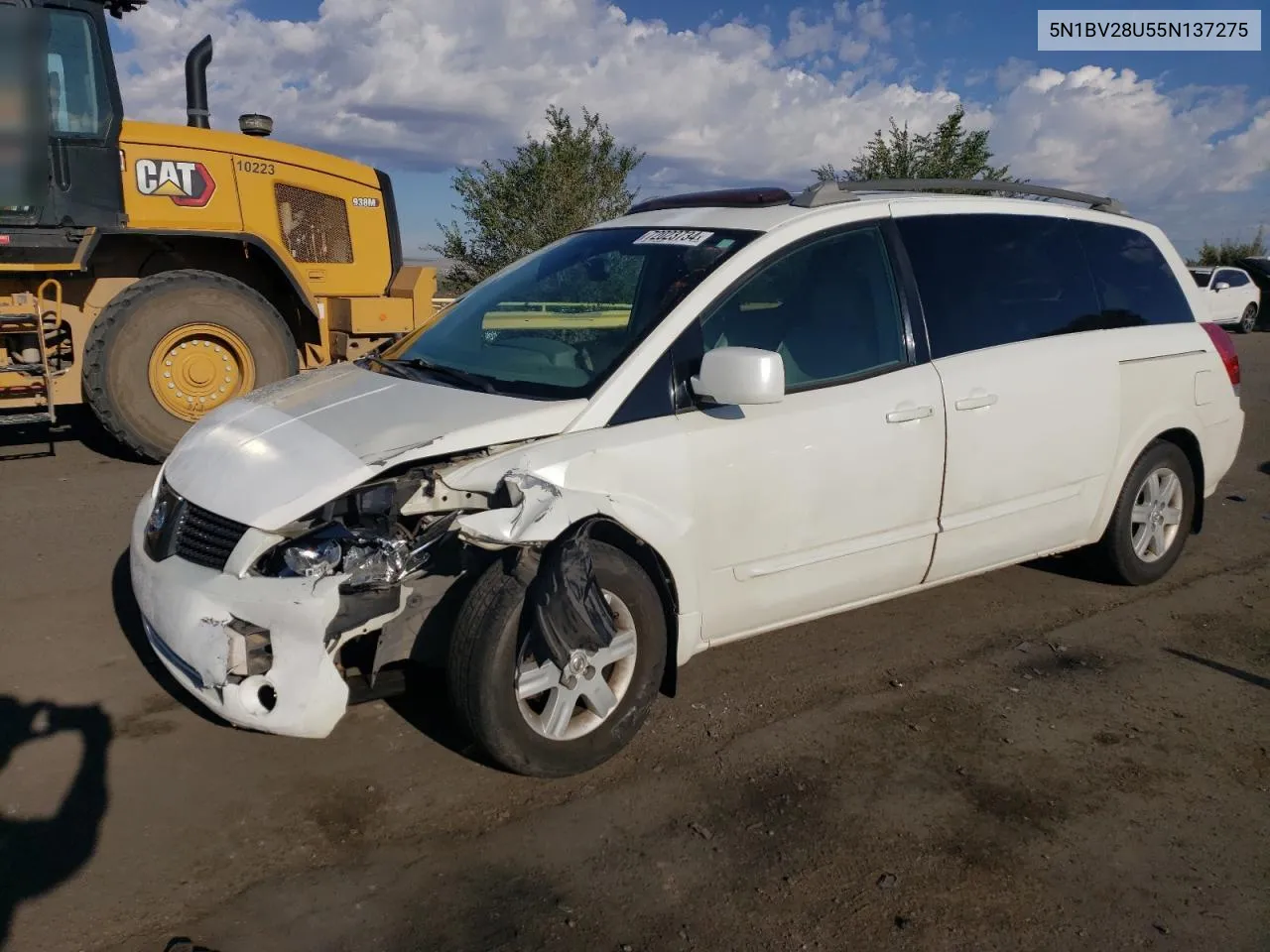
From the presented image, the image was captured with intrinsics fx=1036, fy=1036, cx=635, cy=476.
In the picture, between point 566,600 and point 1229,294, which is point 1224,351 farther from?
point 1229,294

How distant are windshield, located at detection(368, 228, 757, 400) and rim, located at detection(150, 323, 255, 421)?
3542 millimetres

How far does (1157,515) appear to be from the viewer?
532cm

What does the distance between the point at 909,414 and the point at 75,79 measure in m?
6.38

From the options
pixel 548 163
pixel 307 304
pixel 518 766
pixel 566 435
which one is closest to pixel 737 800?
pixel 518 766

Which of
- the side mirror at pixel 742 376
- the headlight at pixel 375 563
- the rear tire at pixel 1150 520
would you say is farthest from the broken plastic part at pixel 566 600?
the rear tire at pixel 1150 520

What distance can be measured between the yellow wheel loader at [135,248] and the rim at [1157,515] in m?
5.87

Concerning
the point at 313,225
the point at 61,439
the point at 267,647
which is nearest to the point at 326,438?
the point at 267,647

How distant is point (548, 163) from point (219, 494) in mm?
34066

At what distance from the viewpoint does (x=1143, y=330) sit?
5.09m

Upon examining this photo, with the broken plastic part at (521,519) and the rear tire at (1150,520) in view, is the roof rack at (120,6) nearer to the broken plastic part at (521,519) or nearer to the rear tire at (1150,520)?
the broken plastic part at (521,519)

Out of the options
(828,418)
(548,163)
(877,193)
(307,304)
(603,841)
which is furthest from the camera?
(548,163)

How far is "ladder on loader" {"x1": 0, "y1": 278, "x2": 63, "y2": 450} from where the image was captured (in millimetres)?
6984

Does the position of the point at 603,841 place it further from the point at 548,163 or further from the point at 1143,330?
the point at 548,163

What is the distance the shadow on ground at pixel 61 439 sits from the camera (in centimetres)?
783
